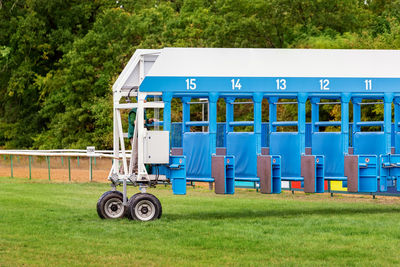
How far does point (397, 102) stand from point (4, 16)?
37.8m

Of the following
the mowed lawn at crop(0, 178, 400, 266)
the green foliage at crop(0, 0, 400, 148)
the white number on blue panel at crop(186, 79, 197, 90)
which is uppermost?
the green foliage at crop(0, 0, 400, 148)

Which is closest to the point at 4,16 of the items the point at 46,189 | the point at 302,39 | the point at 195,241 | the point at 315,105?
the point at 302,39

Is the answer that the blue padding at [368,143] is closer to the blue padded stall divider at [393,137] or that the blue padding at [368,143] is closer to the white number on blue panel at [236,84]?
the blue padded stall divider at [393,137]

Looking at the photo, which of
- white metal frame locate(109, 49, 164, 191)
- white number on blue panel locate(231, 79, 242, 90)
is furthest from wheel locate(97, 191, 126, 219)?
white number on blue panel locate(231, 79, 242, 90)

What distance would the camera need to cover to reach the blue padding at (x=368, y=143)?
18.3m

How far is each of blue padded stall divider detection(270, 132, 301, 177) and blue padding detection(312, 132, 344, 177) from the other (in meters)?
0.91

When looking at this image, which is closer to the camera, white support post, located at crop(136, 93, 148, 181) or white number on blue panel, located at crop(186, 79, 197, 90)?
white support post, located at crop(136, 93, 148, 181)

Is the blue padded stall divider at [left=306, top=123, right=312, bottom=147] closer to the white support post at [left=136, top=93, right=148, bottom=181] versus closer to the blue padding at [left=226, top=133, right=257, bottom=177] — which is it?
the blue padding at [left=226, top=133, right=257, bottom=177]

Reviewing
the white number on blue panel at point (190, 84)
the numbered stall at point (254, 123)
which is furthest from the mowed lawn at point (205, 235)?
the white number on blue panel at point (190, 84)

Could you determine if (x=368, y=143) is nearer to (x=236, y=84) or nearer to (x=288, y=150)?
(x=288, y=150)

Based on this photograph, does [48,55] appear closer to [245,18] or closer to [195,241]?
[245,18]

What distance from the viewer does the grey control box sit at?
16.0 metres

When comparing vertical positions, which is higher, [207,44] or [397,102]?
[207,44]

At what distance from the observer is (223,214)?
59.0 ft
